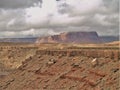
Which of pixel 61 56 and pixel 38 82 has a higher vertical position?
pixel 61 56

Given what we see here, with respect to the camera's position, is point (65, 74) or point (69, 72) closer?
point (65, 74)

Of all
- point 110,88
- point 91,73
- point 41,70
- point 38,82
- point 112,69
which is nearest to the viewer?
point 110,88

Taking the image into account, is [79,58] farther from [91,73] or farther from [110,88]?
[110,88]

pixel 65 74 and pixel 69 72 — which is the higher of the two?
pixel 69 72

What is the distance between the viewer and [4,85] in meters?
97.9

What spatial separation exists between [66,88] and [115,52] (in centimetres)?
1550

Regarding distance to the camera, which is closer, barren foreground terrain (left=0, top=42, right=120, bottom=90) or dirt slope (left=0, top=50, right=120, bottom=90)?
dirt slope (left=0, top=50, right=120, bottom=90)

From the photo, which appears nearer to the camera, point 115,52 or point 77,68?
point 115,52

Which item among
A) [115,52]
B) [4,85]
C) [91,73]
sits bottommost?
[4,85]

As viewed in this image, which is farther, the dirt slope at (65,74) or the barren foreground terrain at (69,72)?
the barren foreground terrain at (69,72)

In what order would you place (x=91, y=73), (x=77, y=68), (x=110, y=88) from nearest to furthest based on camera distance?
(x=110, y=88)
(x=91, y=73)
(x=77, y=68)

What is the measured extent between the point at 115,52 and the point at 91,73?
27.1ft

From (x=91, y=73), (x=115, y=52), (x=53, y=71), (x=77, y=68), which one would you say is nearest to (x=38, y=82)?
(x=53, y=71)

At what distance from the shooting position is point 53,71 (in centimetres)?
9112
